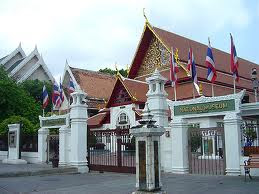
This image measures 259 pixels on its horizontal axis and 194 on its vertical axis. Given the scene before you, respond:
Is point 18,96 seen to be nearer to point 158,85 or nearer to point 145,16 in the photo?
point 145,16

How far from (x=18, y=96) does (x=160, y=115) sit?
722 inches

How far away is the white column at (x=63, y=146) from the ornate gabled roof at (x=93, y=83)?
66.5ft

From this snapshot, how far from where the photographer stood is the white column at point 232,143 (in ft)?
40.1

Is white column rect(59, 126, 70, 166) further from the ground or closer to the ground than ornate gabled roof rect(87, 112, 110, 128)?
closer to the ground

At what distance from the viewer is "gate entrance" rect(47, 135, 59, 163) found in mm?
18656

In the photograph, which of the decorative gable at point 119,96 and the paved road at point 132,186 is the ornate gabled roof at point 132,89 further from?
the paved road at point 132,186

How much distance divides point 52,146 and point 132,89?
417 inches

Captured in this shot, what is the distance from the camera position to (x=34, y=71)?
142 feet

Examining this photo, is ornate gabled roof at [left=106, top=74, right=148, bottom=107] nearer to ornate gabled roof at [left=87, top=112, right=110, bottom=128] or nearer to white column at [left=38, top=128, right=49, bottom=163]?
ornate gabled roof at [left=87, top=112, right=110, bottom=128]

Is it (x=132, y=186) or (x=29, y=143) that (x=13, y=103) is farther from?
(x=132, y=186)

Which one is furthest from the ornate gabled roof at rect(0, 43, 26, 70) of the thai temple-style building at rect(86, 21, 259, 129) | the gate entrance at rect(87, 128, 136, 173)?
the gate entrance at rect(87, 128, 136, 173)

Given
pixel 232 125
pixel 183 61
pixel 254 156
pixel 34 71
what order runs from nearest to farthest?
pixel 254 156 → pixel 232 125 → pixel 183 61 → pixel 34 71

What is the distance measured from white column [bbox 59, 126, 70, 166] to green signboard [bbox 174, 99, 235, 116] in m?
5.64

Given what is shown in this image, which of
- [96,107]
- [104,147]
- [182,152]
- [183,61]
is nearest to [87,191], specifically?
[182,152]
